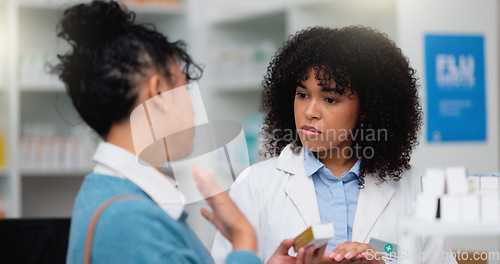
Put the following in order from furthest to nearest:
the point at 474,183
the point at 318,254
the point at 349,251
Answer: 1. the point at 349,251
2. the point at 318,254
3. the point at 474,183

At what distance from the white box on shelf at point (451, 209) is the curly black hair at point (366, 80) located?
0.52 meters

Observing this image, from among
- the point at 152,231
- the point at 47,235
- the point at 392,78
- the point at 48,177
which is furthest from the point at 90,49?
the point at 48,177

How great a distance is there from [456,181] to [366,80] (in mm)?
546

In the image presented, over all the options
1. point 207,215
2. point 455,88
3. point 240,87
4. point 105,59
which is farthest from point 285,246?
point 240,87

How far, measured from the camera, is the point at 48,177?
3.95m

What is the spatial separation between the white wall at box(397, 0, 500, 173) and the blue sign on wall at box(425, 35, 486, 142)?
0.04m

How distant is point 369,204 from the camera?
153 cm

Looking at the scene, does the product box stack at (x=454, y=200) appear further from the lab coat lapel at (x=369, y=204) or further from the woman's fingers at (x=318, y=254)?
the lab coat lapel at (x=369, y=204)

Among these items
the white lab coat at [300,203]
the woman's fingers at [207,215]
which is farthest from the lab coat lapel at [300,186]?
the woman's fingers at [207,215]

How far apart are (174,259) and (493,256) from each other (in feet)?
3.03

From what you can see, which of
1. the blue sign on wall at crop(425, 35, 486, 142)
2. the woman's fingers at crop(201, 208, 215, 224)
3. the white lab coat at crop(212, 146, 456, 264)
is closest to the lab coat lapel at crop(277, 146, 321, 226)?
the white lab coat at crop(212, 146, 456, 264)

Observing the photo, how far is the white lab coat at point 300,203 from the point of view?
1508 mm

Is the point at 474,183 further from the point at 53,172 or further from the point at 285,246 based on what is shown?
the point at 53,172

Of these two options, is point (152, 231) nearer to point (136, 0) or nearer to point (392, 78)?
point (392, 78)
